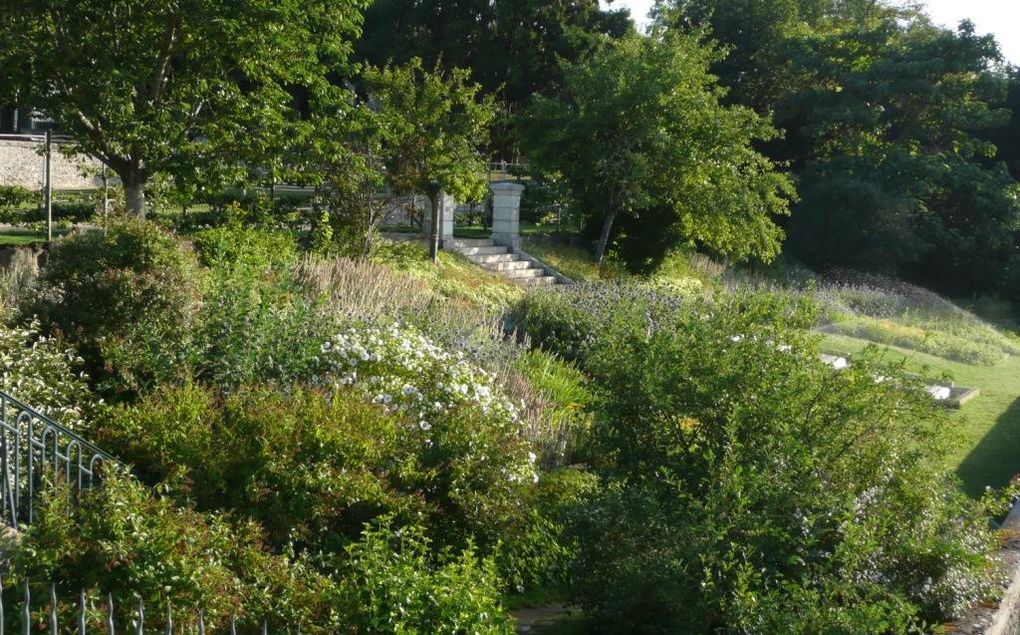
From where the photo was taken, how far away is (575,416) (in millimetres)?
8500

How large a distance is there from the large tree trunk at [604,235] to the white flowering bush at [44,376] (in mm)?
17156

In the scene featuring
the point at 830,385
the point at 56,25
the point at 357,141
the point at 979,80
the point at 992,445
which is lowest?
the point at 992,445

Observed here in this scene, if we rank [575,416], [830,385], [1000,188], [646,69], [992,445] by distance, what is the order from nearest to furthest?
[830,385] → [575,416] → [992,445] → [646,69] → [1000,188]

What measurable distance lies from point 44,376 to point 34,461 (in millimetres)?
1114

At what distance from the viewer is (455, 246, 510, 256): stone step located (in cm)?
2236

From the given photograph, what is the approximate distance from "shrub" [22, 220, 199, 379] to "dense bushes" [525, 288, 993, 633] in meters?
3.64

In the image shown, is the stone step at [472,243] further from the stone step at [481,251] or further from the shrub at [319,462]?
the shrub at [319,462]

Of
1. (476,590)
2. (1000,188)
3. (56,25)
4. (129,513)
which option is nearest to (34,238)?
(56,25)

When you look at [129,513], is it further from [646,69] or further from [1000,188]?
[1000,188]

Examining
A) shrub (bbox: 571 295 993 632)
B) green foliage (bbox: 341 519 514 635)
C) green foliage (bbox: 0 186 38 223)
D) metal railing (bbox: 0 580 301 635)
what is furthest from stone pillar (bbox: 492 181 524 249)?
metal railing (bbox: 0 580 301 635)

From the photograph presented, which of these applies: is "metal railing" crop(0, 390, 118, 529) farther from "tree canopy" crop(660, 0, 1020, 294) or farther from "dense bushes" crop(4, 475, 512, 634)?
"tree canopy" crop(660, 0, 1020, 294)

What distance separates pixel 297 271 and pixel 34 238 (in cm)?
778

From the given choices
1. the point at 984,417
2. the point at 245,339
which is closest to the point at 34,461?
the point at 245,339

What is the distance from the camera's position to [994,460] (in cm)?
1183
